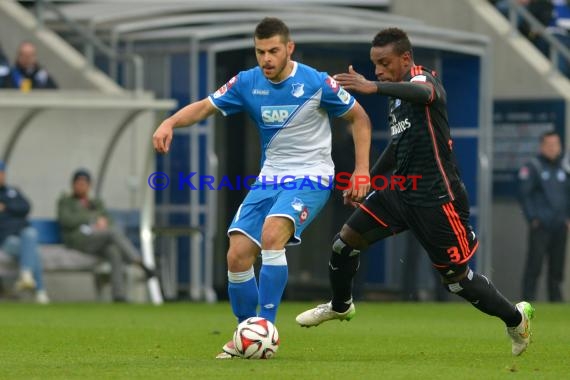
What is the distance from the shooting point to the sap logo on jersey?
10.5 m

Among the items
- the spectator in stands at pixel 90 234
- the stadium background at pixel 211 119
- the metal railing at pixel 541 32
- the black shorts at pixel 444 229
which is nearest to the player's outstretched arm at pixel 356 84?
the black shorts at pixel 444 229

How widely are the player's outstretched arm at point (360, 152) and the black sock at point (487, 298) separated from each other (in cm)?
86

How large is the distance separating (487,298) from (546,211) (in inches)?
450

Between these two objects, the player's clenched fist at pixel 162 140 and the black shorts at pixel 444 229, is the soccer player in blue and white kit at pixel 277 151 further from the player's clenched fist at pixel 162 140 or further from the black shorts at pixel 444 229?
the black shorts at pixel 444 229

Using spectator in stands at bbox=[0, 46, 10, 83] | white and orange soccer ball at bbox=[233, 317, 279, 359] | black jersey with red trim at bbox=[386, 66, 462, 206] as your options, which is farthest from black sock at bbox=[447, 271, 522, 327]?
spectator in stands at bbox=[0, 46, 10, 83]

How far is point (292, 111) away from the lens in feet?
34.6

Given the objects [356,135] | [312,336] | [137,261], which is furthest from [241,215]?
[137,261]

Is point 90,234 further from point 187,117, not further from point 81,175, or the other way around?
point 187,117

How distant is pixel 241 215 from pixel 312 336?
2862 millimetres

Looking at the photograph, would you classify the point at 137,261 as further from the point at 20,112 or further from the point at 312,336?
the point at 312,336

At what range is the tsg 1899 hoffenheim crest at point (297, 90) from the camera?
414 inches

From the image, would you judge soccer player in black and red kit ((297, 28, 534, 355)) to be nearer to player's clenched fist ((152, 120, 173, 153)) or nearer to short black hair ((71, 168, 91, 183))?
player's clenched fist ((152, 120, 173, 153))

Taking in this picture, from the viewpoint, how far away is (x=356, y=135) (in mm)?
10742

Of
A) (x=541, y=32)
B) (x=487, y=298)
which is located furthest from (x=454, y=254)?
(x=541, y=32)
